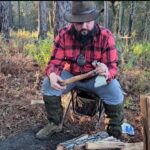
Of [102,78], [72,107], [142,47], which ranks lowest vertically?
[142,47]

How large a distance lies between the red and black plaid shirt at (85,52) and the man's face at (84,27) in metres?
0.12

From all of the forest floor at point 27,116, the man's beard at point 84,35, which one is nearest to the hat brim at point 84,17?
the man's beard at point 84,35

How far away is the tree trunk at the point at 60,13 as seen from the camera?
7.25m

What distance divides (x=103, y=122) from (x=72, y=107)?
399 millimetres

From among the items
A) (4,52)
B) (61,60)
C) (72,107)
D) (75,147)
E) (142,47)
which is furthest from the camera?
(142,47)

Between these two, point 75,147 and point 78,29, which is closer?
point 75,147

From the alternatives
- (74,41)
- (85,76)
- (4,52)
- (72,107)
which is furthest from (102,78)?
(4,52)

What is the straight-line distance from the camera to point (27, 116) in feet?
14.2

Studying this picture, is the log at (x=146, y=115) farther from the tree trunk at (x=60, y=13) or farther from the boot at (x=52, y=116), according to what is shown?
the tree trunk at (x=60, y=13)

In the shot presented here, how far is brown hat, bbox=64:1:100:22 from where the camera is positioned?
136 inches

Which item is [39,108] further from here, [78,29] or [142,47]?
[142,47]

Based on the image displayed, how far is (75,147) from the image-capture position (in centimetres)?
327

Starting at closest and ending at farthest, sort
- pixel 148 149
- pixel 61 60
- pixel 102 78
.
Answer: pixel 148 149 → pixel 102 78 → pixel 61 60

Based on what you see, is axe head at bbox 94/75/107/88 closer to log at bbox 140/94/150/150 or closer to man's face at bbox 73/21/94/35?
man's face at bbox 73/21/94/35
